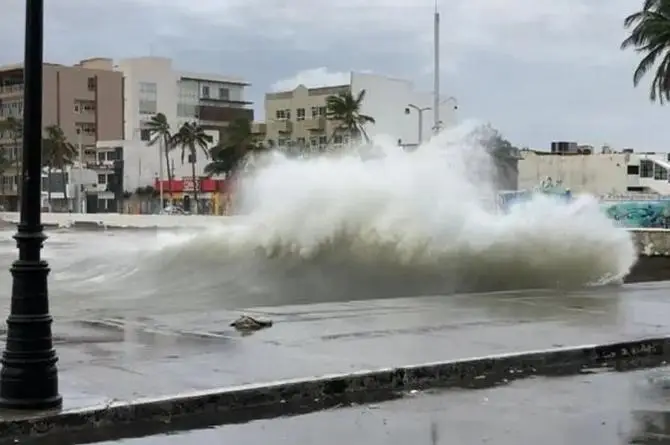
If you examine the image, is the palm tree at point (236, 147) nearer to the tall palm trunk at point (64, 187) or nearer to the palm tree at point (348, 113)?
the palm tree at point (348, 113)

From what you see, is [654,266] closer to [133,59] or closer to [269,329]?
[269,329]

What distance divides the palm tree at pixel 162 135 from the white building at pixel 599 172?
42.7 meters

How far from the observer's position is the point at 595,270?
2212cm

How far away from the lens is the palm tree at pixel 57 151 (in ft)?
414

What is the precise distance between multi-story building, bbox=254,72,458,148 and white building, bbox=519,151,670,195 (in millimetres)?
17671

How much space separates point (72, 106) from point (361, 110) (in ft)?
147

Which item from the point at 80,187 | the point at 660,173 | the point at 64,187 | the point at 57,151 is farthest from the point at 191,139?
the point at 660,173

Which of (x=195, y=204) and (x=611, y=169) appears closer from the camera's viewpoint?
(x=611, y=169)

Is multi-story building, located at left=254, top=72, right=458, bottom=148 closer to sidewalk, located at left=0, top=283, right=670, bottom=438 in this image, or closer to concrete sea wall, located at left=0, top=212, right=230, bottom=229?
concrete sea wall, located at left=0, top=212, right=230, bottom=229

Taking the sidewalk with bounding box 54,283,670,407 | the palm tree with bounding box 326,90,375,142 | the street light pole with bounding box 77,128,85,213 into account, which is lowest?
the sidewalk with bounding box 54,283,670,407

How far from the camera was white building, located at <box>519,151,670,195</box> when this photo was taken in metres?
98.2

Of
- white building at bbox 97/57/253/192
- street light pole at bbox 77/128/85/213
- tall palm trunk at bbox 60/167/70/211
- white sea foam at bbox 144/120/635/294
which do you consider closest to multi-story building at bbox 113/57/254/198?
white building at bbox 97/57/253/192

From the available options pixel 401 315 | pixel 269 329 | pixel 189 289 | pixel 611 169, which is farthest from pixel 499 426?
pixel 611 169

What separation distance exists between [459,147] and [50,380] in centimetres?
1776
